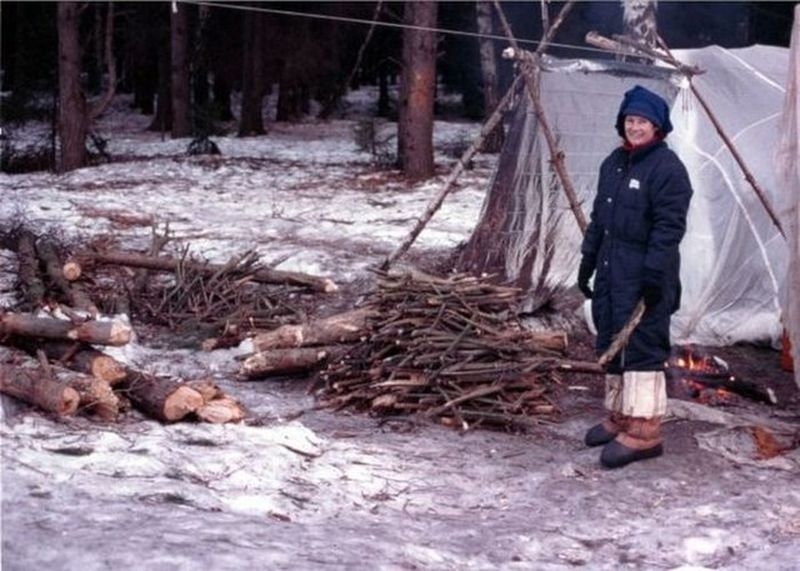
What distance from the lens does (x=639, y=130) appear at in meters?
5.72

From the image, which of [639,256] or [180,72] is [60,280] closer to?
[639,256]

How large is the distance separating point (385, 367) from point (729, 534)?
234 cm

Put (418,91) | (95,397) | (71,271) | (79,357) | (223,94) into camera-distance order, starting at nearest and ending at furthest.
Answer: (95,397) < (79,357) < (71,271) < (418,91) < (223,94)

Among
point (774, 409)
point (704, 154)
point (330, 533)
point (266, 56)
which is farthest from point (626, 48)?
point (266, 56)

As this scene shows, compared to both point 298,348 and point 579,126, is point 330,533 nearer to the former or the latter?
point 298,348

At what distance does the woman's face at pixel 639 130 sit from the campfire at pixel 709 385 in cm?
218

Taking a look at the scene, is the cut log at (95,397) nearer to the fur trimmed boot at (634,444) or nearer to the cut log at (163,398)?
the cut log at (163,398)

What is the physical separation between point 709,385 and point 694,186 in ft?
6.53

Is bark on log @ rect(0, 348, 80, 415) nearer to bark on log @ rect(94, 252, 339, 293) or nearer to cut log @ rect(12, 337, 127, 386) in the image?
cut log @ rect(12, 337, 127, 386)

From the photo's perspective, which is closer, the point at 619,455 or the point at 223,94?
the point at 619,455

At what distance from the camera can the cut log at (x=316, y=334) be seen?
25.0 ft

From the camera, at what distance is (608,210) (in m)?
5.87

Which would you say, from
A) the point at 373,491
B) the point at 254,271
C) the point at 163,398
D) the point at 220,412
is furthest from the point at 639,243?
the point at 254,271

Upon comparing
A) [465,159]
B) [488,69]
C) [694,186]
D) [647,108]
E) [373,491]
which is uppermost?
[488,69]
